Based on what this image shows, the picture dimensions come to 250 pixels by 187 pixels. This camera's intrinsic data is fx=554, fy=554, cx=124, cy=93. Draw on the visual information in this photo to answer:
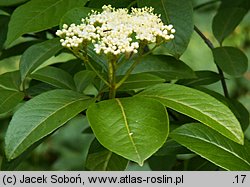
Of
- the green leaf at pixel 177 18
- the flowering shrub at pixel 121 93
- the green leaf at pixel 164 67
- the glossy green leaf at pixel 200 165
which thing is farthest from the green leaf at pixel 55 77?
the glossy green leaf at pixel 200 165

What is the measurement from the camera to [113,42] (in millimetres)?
993

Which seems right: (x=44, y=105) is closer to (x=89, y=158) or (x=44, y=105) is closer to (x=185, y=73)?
(x=89, y=158)

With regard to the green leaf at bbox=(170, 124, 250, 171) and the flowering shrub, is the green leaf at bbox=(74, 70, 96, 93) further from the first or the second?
the green leaf at bbox=(170, 124, 250, 171)

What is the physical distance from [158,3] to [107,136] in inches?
17.6

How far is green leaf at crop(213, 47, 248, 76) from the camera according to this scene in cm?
139

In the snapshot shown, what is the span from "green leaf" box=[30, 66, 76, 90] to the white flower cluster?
0.47ft

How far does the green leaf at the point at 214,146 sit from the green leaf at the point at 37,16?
0.35 metres

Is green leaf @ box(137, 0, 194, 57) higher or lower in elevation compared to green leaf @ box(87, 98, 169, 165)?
higher

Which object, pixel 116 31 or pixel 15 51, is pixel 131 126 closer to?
pixel 116 31

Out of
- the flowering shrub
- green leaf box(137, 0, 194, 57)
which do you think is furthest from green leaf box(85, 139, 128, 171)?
green leaf box(137, 0, 194, 57)

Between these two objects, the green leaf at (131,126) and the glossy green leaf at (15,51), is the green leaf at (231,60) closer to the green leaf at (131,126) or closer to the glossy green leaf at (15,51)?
the green leaf at (131,126)

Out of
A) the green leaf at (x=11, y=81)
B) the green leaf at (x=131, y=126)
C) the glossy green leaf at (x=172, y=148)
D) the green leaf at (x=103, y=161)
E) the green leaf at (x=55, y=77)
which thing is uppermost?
the green leaf at (x=131, y=126)

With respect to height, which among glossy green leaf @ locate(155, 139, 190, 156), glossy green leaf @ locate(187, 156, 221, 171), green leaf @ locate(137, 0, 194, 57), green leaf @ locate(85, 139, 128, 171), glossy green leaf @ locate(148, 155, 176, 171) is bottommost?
glossy green leaf @ locate(148, 155, 176, 171)

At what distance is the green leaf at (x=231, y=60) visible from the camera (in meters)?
1.39
